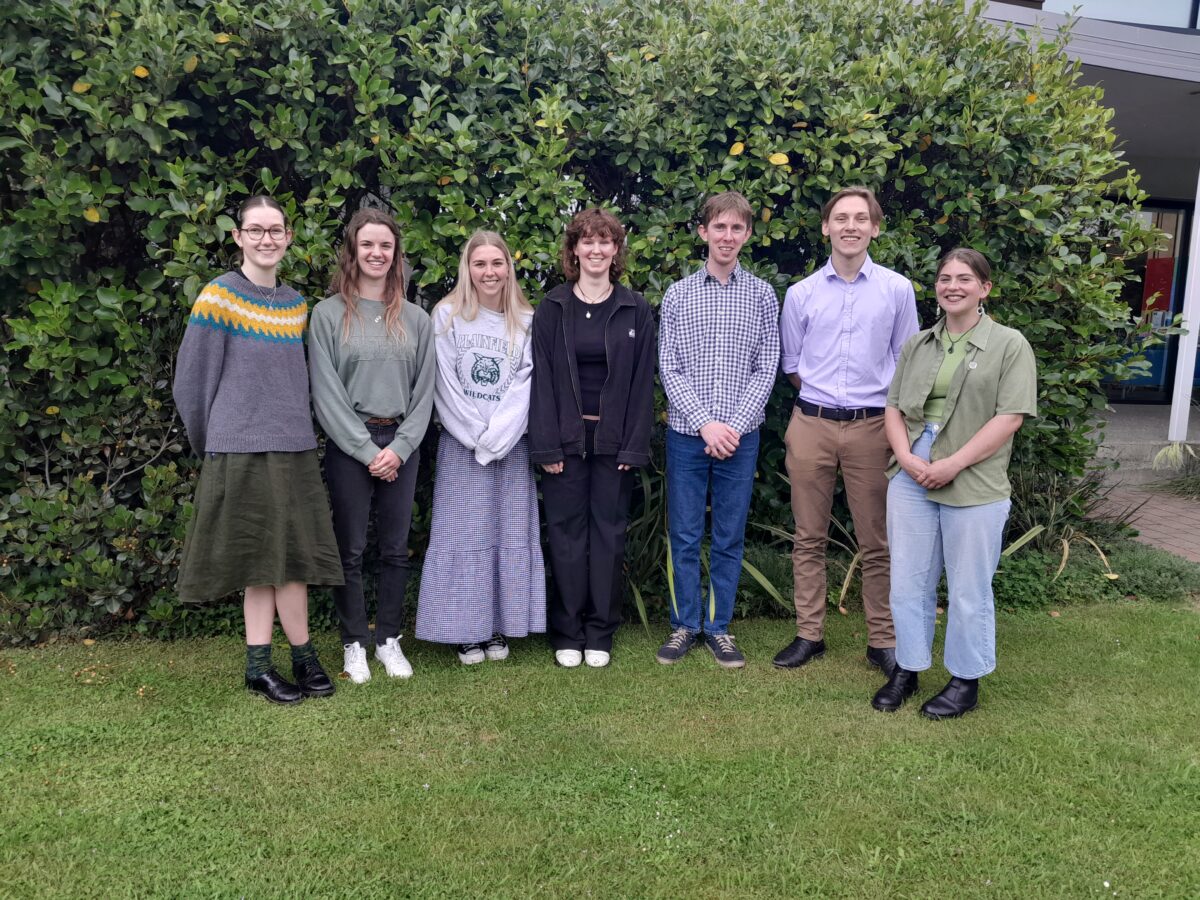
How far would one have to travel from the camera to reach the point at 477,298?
12.7 ft

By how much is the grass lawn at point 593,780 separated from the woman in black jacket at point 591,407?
1.59 ft

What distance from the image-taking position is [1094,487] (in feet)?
18.0

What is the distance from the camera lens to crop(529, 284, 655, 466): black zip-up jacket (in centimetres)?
380

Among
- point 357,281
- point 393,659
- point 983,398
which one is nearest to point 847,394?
point 983,398

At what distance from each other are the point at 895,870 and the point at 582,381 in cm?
223

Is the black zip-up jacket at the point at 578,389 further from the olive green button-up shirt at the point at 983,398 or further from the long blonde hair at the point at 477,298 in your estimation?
the olive green button-up shirt at the point at 983,398

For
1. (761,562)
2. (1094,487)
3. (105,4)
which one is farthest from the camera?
(1094,487)

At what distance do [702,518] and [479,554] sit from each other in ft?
3.35

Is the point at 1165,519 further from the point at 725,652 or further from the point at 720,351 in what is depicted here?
the point at 720,351

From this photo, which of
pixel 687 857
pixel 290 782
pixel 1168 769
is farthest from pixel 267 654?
pixel 1168 769

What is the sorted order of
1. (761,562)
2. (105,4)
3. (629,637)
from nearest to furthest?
(105,4), (629,637), (761,562)

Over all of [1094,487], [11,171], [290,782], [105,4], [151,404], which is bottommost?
[290,782]

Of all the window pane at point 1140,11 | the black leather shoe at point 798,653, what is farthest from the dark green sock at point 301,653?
the window pane at point 1140,11

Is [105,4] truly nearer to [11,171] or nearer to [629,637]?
[11,171]
